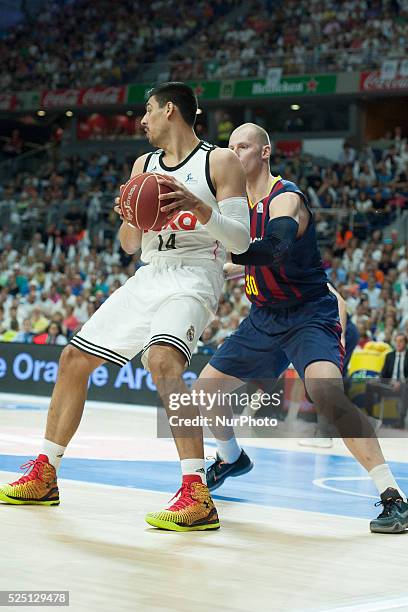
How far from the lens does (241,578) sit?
13.6 ft

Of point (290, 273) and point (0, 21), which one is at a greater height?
point (0, 21)

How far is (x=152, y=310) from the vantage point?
5.48 meters

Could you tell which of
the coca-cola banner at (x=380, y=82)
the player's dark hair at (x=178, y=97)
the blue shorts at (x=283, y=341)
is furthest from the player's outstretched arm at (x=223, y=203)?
the coca-cola banner at (x=380, y=82)

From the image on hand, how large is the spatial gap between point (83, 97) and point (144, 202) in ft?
83.1

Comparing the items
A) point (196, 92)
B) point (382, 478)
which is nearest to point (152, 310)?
point (382, 478)

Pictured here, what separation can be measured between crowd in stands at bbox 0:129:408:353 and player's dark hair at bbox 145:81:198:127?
29.2ft

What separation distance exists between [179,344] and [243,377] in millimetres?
932

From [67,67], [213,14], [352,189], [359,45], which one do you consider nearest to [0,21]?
[67,67]

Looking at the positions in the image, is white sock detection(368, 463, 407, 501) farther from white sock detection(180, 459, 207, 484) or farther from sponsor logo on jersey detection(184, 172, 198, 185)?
sponsor logo on jersey detection(184, 172, 198, 185)

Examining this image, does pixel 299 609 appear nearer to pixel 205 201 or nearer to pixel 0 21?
pixel 205 201

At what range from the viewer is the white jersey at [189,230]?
5.45 meters

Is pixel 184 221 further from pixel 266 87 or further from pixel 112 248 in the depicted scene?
pixel 266 87

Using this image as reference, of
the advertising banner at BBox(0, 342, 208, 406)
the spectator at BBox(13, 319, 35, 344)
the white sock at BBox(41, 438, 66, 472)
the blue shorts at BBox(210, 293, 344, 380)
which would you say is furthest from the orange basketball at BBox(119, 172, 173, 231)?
the spectator at BBox(13, 319, 35, 344)

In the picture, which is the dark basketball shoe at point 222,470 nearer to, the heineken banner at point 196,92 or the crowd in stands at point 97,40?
the heineken banner at point 196,92
